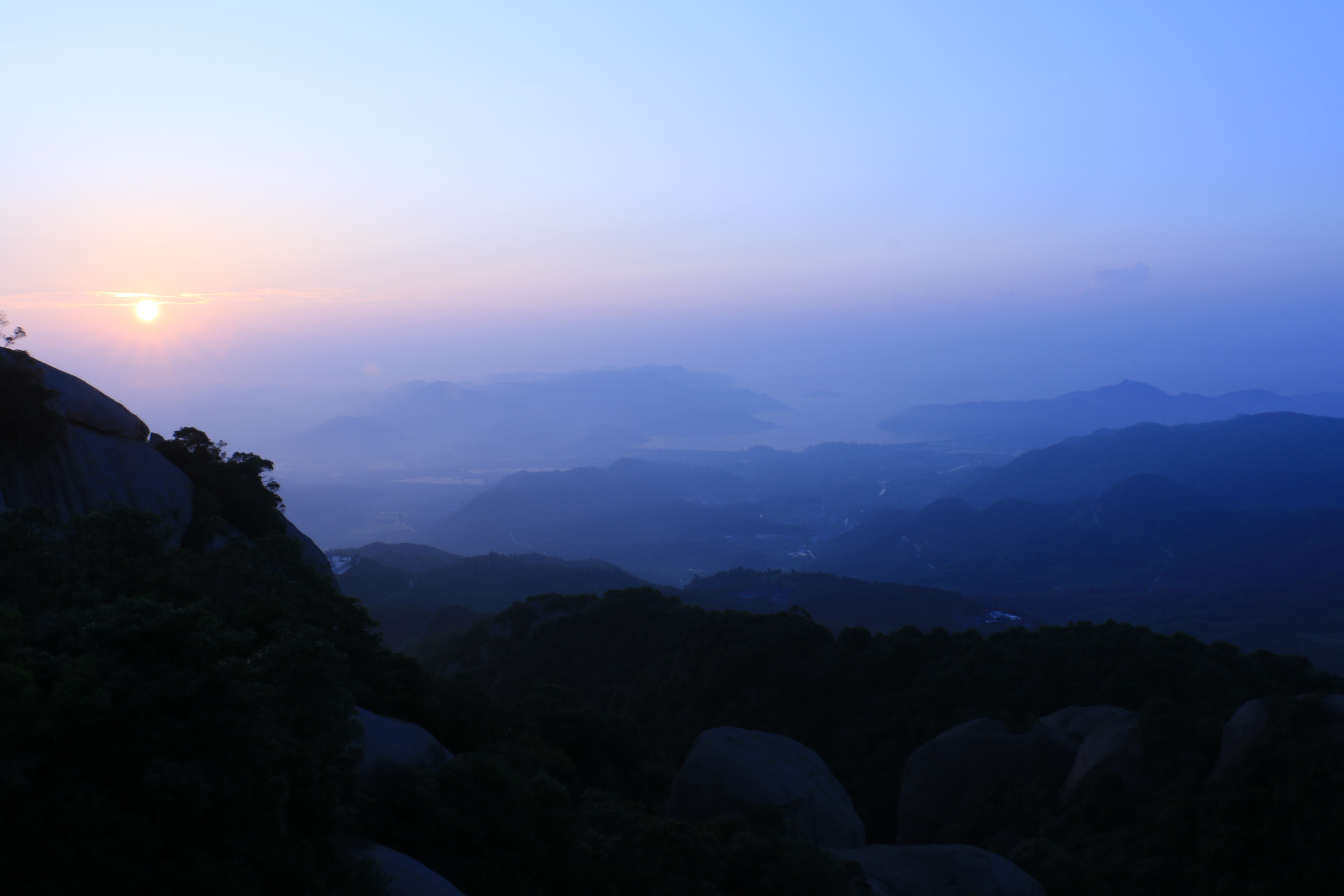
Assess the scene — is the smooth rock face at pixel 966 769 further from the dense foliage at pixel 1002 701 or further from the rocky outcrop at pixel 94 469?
the rocky outcrop at pixel 94 469

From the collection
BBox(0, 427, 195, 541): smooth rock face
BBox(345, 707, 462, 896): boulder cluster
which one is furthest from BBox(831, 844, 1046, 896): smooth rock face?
BBox(0, 427, 195, 541): smooth rock face

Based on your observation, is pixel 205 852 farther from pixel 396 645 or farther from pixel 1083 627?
pixel 396 645

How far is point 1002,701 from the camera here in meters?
32.4

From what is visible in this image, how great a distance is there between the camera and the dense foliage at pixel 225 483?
26500 mm

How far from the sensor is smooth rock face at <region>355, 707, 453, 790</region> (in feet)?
43.4

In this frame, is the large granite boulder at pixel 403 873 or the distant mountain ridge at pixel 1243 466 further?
the distant mountain ridge at pixel 1243 466

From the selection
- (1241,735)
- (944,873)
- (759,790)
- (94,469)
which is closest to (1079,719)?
(1241,735)

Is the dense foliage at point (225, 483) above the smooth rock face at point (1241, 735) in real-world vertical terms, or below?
above

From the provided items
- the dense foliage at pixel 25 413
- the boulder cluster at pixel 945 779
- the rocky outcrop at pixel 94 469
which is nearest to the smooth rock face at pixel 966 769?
the boulder cluster at pixel 945 779

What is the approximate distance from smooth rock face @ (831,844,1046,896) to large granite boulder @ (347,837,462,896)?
359 inches

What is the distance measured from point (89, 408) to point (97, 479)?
3.18 m

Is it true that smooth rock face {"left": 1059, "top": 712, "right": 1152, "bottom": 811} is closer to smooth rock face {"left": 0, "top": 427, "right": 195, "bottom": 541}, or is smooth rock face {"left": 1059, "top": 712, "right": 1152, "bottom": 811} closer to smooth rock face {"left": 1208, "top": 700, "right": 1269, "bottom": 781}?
smooth rock face {"left": 1208, "top": 700, "right": 1269, "bottom": 781}

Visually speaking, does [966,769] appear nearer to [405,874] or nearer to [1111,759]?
[1111,759]

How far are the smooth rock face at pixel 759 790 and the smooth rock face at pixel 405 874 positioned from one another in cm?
914
